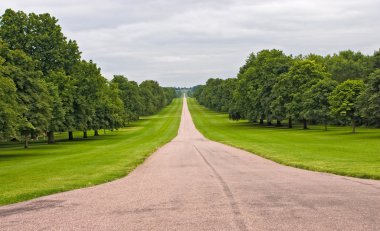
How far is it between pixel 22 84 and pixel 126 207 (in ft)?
107

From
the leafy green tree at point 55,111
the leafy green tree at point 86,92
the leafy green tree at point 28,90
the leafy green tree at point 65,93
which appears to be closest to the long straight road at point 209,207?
the leafy green tree at point 28,90

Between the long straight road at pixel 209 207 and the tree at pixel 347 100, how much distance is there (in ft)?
159

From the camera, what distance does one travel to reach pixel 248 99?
300 feet

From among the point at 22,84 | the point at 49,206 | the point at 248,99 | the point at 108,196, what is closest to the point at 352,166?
the point at 108,196

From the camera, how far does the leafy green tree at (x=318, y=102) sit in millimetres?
69875

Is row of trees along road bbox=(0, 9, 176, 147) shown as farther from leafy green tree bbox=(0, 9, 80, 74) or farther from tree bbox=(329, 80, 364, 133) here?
tree bbox=(329, 80, 364, 133)

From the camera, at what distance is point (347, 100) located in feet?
206

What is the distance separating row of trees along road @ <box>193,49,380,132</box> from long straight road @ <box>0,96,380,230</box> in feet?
141

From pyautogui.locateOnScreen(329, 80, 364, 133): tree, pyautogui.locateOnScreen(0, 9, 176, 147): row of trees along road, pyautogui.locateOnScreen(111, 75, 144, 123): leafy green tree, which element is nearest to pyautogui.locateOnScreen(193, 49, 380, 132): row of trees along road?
pyautogui.locateOnScreen(329, 80, 364, 133): tree

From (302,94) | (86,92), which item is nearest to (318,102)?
(302,94)

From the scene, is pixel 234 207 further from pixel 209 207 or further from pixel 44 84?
pixel 44 84

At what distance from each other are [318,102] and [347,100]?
901cm

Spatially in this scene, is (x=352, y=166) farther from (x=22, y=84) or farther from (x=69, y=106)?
(x=69, y=106)

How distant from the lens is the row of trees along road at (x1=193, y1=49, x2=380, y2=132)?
199 ft
